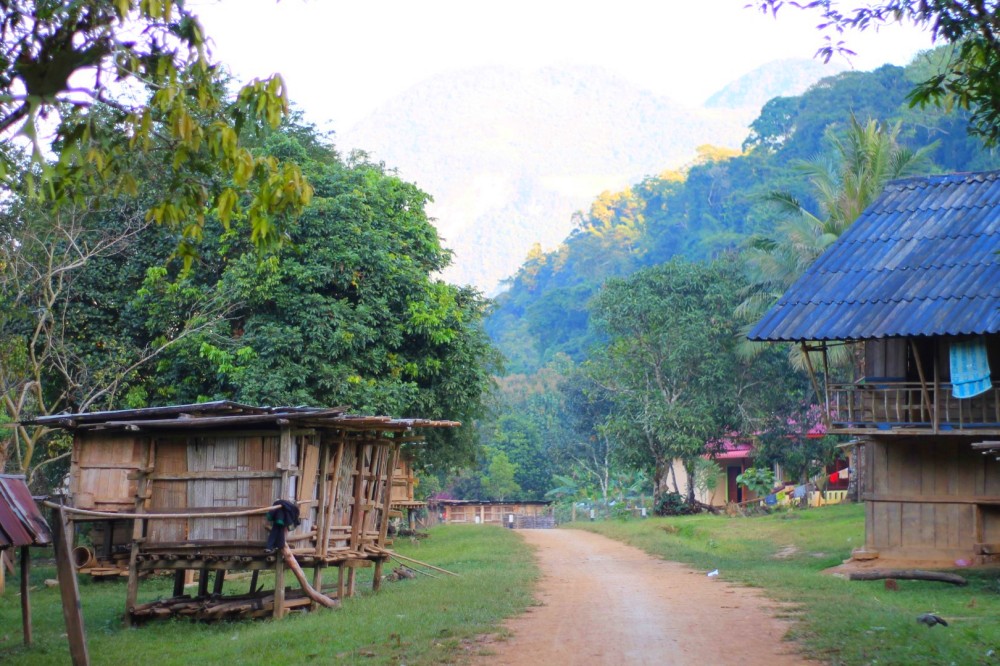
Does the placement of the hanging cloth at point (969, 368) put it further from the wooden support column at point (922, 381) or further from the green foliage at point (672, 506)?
the green foliage at point (672, 506)

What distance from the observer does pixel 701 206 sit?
86.2 meters

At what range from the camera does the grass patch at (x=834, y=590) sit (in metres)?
10.5

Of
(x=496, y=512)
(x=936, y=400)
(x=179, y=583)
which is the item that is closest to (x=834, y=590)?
(x=936, y=400)

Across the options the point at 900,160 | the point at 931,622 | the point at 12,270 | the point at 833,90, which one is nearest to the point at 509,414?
the point at 833,90

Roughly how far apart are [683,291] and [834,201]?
1068 centimetres

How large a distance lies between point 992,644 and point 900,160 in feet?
78.1

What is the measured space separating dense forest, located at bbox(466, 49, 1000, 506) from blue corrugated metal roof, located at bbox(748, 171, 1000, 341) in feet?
11.4

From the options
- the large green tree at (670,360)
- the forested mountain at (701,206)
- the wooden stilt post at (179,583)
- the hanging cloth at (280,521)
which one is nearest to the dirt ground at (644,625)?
the hanging cloth at (280,521)

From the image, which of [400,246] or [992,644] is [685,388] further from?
[992,644]

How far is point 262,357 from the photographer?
23.5m

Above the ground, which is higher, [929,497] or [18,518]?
[929,497]

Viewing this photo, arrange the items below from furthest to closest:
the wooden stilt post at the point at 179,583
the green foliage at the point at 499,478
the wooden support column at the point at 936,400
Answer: the green foliage at the point at 499,478 < the wooden support column at the point at 936,400 < the wooden stilt post at the point at 179,583

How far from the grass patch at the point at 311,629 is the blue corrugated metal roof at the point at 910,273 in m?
7.28

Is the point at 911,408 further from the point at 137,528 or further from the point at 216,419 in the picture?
the point at 137,528
